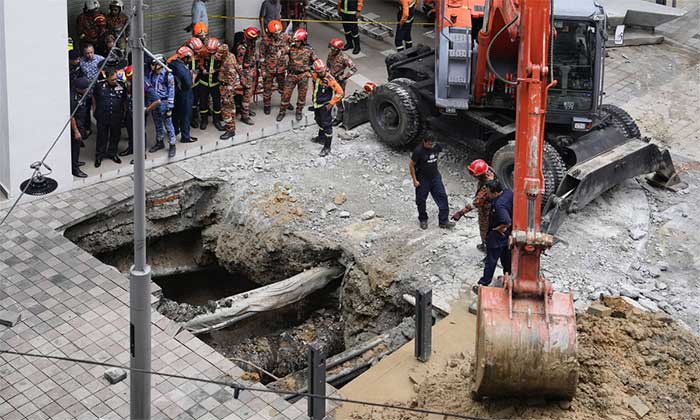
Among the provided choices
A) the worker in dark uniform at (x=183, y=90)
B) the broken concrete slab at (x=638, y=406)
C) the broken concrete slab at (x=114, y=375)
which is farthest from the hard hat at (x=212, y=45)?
the broken concrete slab at (x=638, y=406)

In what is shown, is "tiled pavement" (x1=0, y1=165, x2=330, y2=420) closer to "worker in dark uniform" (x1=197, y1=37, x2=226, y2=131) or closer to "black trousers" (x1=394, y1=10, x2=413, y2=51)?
"worker in dark uniform" (x1=197, y1=37, x2=226, y2=131)

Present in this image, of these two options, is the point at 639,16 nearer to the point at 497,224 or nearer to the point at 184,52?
the point at 184,52

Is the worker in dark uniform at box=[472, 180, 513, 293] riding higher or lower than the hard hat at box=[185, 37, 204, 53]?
lower

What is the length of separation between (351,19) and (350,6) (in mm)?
270

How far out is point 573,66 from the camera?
15.0 metres

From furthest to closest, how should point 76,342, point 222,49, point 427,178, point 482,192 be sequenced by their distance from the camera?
point 222,49
point 427,178
point 482,192
point 76,342

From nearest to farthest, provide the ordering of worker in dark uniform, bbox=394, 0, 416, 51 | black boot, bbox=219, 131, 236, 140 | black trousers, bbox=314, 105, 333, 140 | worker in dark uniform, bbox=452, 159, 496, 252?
worker in dark uniform, bbox=452, 159, 496, 252 → black trousers, bbox=314, 105, 333, 140 → black boot, bbox=219, 131, 236, 140 → worker in dark uniform, bbox=394, 0, 416, 51

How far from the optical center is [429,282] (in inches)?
539

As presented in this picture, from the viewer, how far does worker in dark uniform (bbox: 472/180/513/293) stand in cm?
1298

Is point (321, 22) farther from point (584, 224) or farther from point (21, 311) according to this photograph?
point (21, 311)

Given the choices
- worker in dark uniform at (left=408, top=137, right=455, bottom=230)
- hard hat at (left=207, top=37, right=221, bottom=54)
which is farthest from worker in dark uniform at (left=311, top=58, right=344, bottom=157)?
worker in dark uniform at (left=408, top=137, right=455, bottom=230)

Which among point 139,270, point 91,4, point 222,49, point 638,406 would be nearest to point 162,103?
point 222,49

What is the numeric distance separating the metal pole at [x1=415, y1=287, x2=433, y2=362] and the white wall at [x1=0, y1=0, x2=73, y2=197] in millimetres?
5776

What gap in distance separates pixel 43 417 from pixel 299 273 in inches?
169
